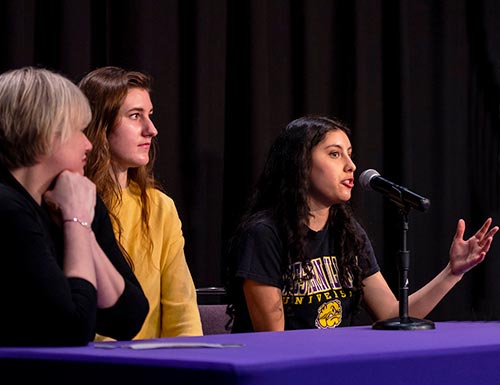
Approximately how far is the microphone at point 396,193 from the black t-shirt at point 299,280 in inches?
22.8

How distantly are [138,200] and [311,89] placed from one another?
1309 millimetres

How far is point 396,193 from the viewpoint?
2.16m

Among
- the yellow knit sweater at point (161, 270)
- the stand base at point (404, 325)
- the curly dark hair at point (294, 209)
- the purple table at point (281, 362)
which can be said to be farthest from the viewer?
the curly dark hair at point (294, 209)

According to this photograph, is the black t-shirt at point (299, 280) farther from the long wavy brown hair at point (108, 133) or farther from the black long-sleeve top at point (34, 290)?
the black long-sleeve top at point (34, 290)

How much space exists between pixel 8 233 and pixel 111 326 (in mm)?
339

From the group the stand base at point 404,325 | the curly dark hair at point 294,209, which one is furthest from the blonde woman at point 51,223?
the curly dark hair at point 294,209

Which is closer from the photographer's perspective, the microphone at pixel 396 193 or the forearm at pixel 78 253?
the forearm at pixel 78 253

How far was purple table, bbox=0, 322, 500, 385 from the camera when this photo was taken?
1274 millimetres

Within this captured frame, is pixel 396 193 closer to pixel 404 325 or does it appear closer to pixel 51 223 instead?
pixel 404 325

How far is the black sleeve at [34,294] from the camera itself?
1.62 m

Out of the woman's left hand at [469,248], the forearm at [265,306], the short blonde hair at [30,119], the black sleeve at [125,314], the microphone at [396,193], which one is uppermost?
the short blonde hair at [30,119]

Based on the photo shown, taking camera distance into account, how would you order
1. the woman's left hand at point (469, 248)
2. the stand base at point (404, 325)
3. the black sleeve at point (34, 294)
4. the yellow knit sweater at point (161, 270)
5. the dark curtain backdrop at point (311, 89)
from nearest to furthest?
the black sleeve at point (34, 294) < the stand base at point (404, 325) < the woman's left hand at point (469, 248) < the yellow knit sweater at point (161, 270) < the dark curtain backdrop at point (311, 89)

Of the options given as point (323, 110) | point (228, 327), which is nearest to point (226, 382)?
point (228, 327)

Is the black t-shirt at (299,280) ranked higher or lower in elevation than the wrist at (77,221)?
lower
